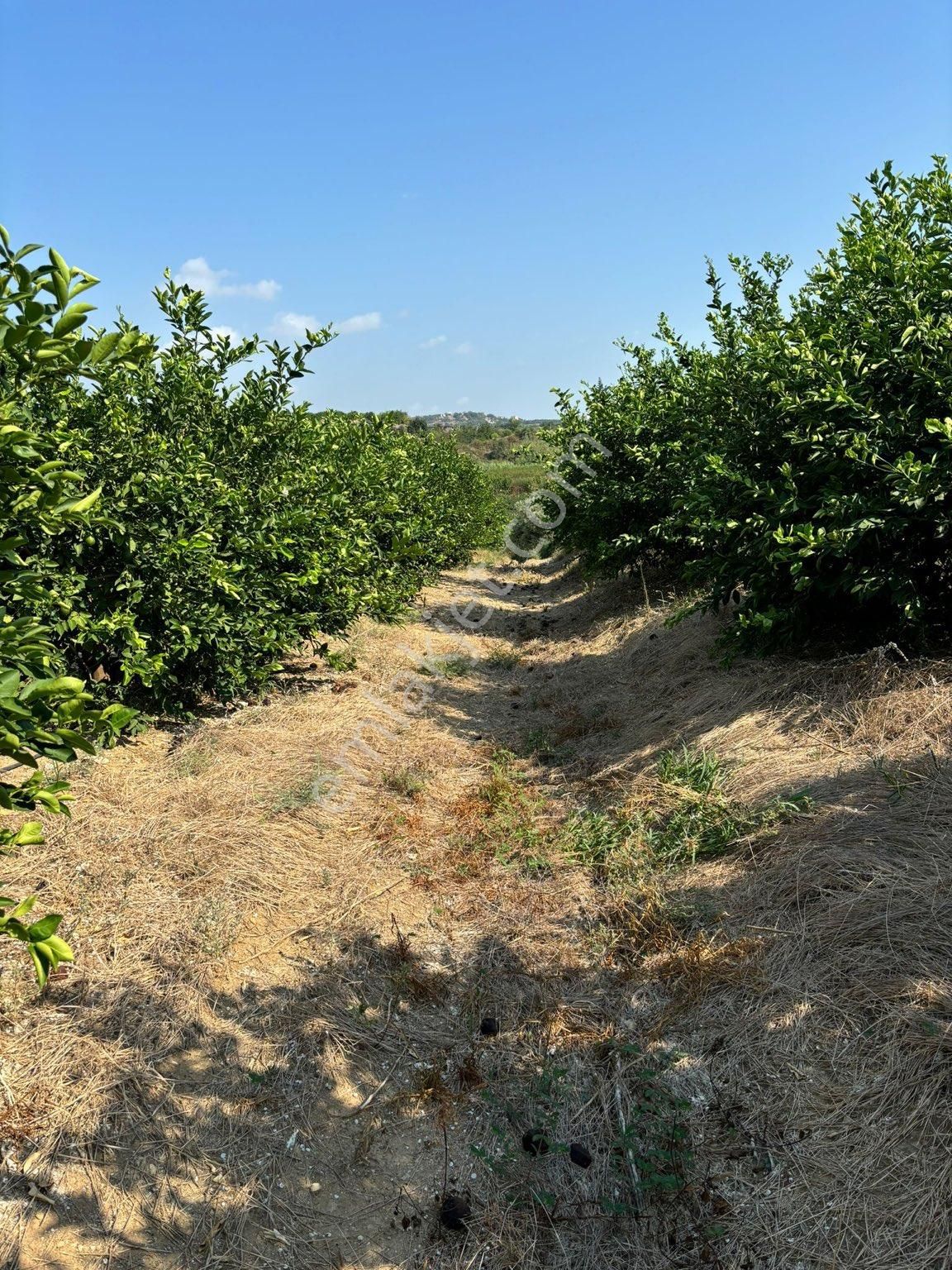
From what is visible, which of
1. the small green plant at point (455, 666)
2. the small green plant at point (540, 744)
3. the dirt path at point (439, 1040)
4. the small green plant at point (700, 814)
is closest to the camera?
the dirt path at point (439, 1040)

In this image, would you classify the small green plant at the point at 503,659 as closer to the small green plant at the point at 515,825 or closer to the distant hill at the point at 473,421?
the small green plant at the point at 515,825

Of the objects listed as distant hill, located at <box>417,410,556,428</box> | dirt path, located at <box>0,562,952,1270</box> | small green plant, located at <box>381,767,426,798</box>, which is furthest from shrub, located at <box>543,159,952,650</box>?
distant hill, located at <box>417,410,556,428</box>

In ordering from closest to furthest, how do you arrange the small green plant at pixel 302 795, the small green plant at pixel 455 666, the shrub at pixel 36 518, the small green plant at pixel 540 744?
the shrub at pixel 36 518 → the small green plant at pixel 302 795 → the small green plant at pixel 540 744 → the small green plant at pixel 455 666

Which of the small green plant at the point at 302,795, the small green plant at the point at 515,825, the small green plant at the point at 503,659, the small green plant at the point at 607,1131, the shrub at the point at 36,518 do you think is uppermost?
the shrub at the point at 36,518

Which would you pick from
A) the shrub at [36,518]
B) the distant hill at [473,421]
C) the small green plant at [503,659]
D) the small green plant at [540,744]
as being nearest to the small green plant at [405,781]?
the small green plant at [540,744]

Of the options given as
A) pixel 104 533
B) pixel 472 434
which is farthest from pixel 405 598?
pixel 472 434

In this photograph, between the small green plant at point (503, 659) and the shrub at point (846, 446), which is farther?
the small green plant at point (503, 659)

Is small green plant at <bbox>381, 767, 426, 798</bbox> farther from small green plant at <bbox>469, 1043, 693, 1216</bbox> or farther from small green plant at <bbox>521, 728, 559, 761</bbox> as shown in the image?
small green plant at <bbox>469, 1043, 693, 1216</bbox>

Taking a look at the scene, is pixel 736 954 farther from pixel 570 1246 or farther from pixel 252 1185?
pixel 252 1185

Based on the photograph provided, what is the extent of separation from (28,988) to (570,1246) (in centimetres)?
218

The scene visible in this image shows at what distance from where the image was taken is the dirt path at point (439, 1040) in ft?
7.33

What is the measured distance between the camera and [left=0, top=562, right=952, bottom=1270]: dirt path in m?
2.23

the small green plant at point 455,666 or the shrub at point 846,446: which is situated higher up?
the shrub at point 846,446

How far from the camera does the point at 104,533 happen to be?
15.9 feet
